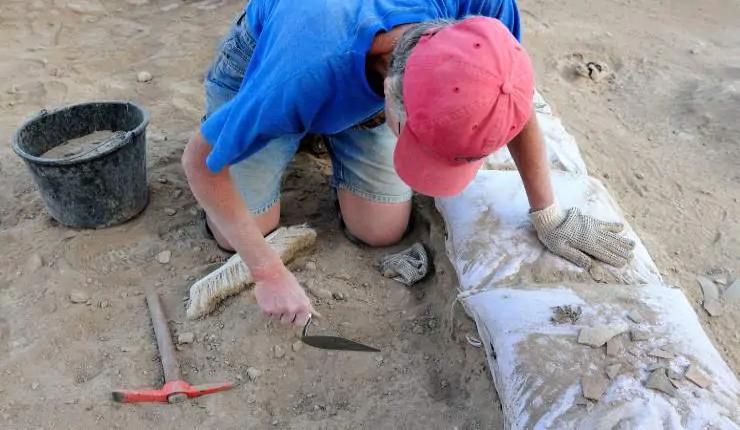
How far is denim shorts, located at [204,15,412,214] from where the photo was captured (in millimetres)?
2129

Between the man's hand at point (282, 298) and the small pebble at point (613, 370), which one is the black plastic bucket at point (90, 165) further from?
the small pebble at point (613, 370)

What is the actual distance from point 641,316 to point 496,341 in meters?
0.40

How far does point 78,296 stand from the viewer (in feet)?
7.16

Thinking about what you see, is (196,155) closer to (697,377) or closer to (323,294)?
(323,294)

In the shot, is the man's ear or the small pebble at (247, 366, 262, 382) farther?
the small pebble at (247, 366, 262, 382)

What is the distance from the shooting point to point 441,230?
2.37 metres

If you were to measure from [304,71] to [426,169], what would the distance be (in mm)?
369

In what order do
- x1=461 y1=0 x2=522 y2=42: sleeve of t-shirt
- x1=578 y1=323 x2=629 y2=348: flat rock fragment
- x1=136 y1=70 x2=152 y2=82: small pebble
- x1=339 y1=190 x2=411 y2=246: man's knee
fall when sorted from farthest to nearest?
x1=136 y1=70 x2=152 y2=82: small pebble, x1=339 y1=190 x2=411 y2=246: man's knee, x1=461 y1=0 x2=522 y2=42: sleeve of t-shirt, x1=578 y1=323 x2=629 y2=348: flat rock fragment

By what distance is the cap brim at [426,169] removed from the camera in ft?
4.57

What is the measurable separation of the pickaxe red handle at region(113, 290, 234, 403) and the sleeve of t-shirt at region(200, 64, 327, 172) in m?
0.73

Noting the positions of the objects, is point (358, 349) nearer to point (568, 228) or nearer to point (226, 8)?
point (568, 228)

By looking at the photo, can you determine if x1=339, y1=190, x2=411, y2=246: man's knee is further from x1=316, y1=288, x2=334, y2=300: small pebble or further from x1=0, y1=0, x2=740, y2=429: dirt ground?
x1=316, y1=288, x2=334, y2=300: small pebble

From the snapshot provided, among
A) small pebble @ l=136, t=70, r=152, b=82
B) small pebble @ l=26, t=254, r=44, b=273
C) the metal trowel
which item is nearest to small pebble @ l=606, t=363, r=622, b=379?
the metal trowel

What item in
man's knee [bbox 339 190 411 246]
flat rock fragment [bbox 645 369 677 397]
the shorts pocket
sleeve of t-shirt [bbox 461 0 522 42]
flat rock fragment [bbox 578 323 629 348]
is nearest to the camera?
flat rock fragment [bbox 645 369 677 397]
